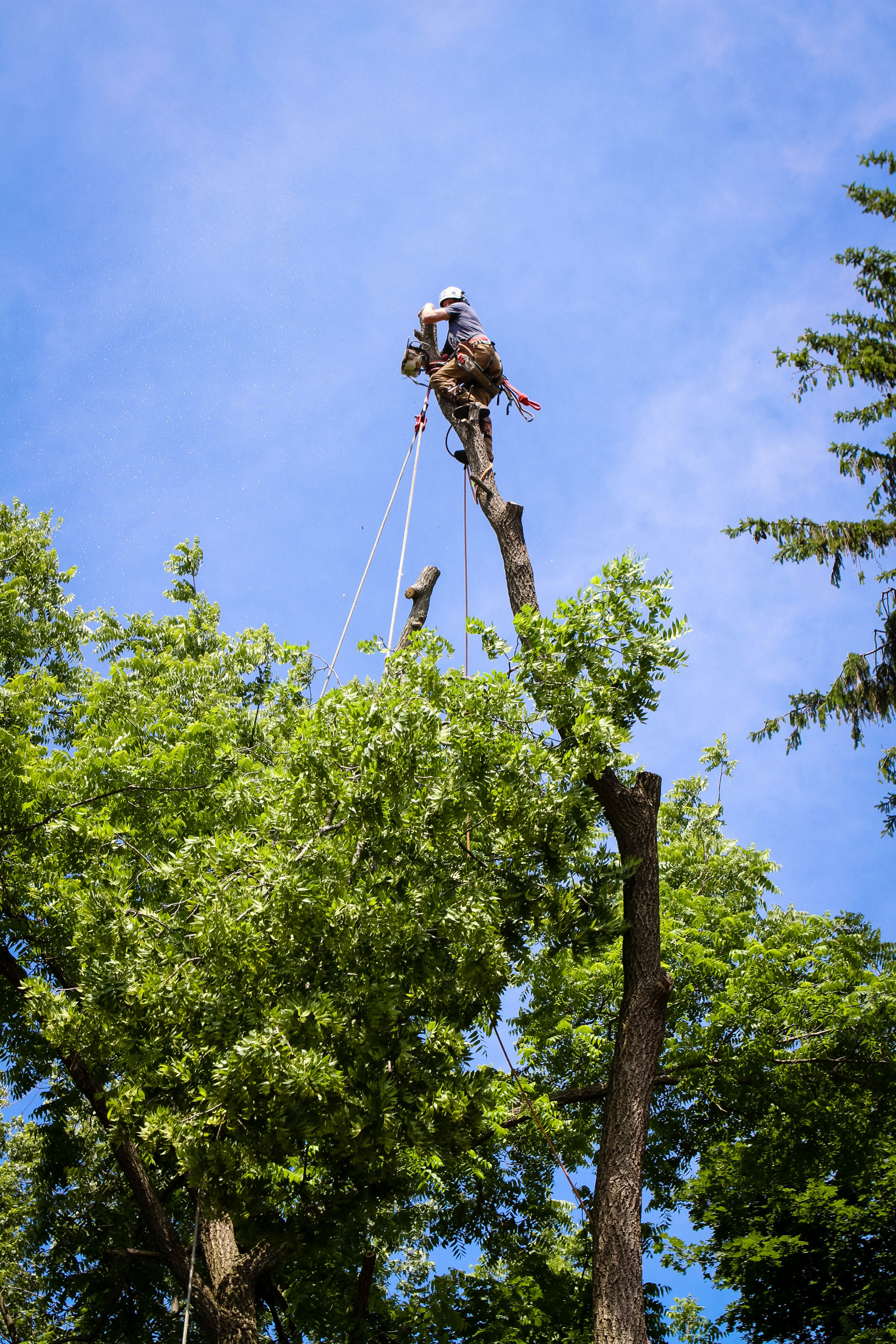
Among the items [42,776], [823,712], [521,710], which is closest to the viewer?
[521,710]

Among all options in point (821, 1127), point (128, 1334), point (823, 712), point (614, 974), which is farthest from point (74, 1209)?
point (823, 712)

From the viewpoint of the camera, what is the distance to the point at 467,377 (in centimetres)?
926

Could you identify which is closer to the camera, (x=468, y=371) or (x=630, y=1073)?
(x=630, y=1073)

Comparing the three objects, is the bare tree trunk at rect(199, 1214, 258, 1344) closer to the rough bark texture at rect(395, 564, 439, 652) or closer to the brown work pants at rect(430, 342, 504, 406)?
the rough bark texture at rect(395, 564, 439, 652)

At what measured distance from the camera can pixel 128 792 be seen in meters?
9.09

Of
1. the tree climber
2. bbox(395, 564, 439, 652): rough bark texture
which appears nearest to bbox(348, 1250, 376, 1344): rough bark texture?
bbox(395, 564, 439, 652): rough bark texture

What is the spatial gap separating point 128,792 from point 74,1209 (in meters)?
4.80

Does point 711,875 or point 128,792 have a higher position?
point 711,875

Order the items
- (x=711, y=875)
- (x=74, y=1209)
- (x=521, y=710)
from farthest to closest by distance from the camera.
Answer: (x=711, y=875) → (x=74, y=1209) → (x=521, y=710)

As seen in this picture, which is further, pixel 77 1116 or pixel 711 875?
pixel 711 875

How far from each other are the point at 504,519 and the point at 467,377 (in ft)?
6.21

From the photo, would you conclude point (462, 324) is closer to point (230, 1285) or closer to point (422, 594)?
point (422, 594)

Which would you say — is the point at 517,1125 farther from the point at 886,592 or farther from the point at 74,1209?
the point at 886,592

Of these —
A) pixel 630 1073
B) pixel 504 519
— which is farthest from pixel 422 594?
pixel 630 1073
